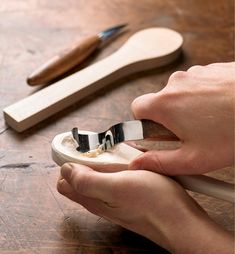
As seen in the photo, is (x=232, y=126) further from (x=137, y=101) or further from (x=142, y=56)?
(x=142, y=56)

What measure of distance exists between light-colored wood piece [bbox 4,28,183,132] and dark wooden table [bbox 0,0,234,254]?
11 mm

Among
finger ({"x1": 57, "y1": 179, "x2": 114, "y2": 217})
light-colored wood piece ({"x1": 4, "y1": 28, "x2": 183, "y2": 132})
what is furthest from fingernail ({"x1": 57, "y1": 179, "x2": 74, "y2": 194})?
light-colored wood piece ({"x1": 4, "y1": 28, "x2": 183, "y2": 132})

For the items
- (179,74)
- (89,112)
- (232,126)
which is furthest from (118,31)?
(232,126)

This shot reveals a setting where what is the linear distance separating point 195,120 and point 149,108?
5 cm

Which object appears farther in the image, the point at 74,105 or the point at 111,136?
the point at 74,105

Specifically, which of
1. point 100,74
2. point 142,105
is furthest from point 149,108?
point 100,74

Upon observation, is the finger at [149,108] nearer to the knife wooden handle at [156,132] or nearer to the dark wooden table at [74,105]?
the knife wooden handle at [156,132]

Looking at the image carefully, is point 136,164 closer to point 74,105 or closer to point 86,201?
point 86,201

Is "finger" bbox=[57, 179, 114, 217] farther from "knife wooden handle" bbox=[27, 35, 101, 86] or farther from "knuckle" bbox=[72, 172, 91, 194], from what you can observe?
"knife wooden handle" bbox=[27, 35, 101, 86]

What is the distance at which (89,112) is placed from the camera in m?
0.76

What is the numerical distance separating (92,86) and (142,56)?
3.7 inches

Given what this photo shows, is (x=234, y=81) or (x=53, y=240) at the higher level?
(x=234, y=81)

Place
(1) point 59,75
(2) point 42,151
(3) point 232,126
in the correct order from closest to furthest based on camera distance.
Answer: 1. (3) point 232,126
2. (2) point 42,151
3. (1) point 59,75

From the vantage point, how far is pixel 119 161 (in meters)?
0.59
